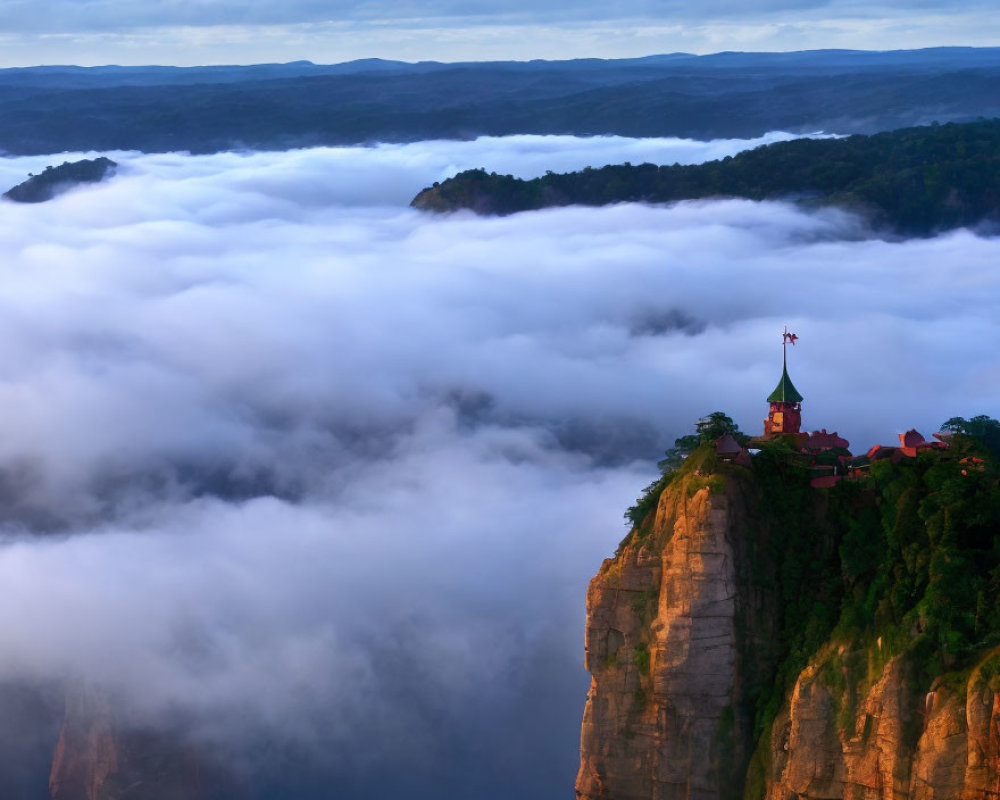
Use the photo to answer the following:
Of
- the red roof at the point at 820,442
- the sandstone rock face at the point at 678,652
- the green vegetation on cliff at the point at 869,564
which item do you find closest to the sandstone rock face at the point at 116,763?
the sandstone rock face at the point at 678,652

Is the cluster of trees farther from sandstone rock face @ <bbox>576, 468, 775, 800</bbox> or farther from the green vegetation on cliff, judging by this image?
sandstone rock face @ <bbox>576, 468, 775, 800</bbox>

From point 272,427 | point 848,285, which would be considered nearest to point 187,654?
point 272,427

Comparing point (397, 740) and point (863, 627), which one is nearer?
point (863, 627)

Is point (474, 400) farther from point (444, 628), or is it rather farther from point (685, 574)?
point (685, 574)

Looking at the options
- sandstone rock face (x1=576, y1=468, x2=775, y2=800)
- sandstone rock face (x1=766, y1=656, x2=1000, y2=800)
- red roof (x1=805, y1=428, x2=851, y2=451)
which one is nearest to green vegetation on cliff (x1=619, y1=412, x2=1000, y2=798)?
sandstone rock face (x1=766, y1=656, x2=1000, y2=800)

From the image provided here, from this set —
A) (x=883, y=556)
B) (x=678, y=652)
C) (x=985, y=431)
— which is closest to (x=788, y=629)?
(x=678, y=652)

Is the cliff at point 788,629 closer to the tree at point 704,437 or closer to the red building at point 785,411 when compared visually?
the tree at point 704,437
